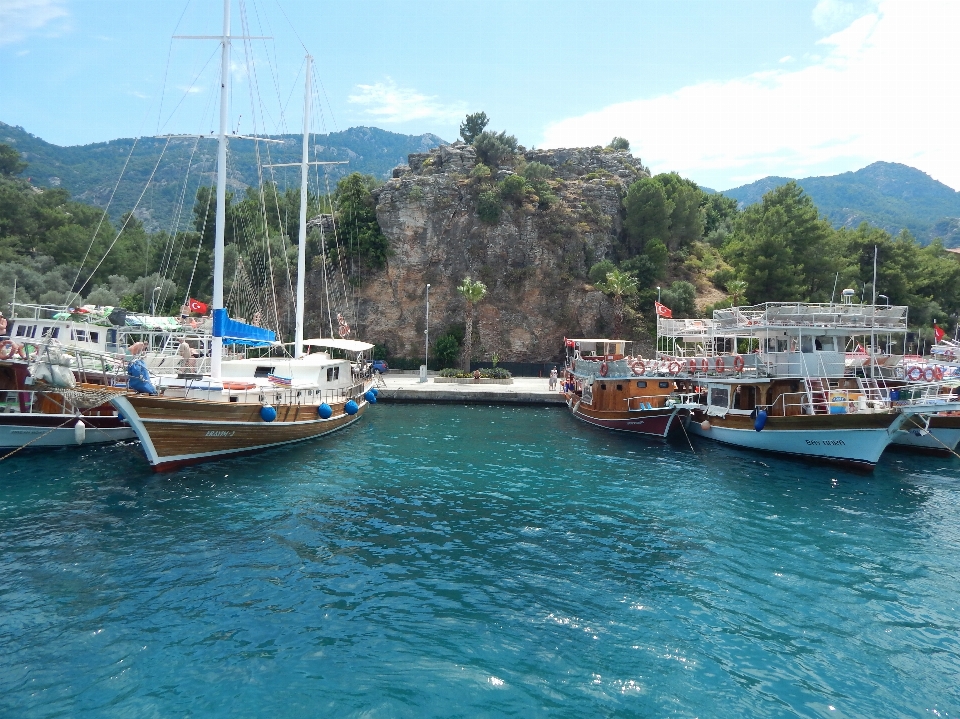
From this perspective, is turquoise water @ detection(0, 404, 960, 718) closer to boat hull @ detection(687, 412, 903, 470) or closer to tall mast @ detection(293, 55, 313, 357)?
boat hull @ detection(687, 412, 903, 470)

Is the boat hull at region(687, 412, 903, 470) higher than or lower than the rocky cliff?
lower

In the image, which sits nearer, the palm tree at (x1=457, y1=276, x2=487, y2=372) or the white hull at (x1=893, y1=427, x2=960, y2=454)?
the white hull at (x1=893, y1=427, x2=960, y2=454)

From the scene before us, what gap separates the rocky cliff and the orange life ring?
31.6 metres

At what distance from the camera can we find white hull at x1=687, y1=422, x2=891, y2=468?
20.6 metres

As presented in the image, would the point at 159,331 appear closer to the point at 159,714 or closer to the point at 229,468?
the point at 229,468

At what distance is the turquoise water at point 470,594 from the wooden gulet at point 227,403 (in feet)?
3.75

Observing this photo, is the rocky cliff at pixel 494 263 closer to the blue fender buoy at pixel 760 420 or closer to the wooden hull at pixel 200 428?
the blue fender buoy at pixel 760 420

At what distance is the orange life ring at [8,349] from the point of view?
72.9ft

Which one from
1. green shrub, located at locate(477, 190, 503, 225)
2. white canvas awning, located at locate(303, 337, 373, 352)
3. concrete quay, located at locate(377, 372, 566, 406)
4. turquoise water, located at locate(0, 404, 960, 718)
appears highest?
green shrub, located at locate(477, 190, 503, 225)

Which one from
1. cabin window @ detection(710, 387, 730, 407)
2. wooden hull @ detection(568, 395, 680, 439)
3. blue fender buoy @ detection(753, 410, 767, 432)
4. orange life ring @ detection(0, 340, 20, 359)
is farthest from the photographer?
wooden hull @ detection(568, 395, 680, 439)

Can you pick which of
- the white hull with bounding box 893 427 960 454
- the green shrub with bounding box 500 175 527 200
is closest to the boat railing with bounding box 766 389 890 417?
the white hull with bounding box 893 427 960 454

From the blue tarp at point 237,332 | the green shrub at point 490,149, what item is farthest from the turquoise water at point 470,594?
the green shrub at point 490,149

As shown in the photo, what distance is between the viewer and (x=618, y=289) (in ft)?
153

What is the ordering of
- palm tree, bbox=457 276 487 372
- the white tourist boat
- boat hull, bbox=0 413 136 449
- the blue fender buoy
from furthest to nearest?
palm tree, bbox=457 276 487 372 < the blue fender buoy < boat hull, bbox=0 413 136 449 < the white tourist boat
